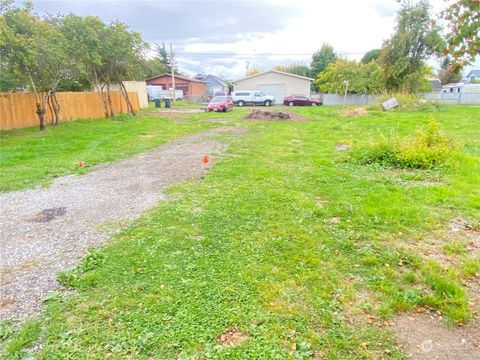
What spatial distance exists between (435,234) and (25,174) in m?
7.28

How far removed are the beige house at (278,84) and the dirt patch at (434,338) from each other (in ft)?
108

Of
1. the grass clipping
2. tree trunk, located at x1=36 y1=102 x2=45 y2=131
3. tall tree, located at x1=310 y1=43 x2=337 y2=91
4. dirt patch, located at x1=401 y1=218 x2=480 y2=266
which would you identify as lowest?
dirt patch, located at x1=401 y1=218 x2=480 y2=266

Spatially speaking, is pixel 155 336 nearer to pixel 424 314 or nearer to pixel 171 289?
pixel 171 289

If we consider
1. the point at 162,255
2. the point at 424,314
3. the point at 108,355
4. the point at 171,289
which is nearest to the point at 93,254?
the point at 162,255

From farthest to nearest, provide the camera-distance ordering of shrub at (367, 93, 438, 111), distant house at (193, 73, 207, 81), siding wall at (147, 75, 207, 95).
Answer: distant house at (193, 73, 207, 81), siding wall at (147, 75, 207, 95), shrub at (367, 93, 438, 111)

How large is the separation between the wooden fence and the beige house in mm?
16487

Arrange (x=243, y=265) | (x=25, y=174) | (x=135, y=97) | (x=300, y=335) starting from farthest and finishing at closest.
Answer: (x=135, y=97) → (x=25, y=174) → (x=243, y=265) → (x=300, y=335)

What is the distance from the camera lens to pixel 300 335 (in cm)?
223

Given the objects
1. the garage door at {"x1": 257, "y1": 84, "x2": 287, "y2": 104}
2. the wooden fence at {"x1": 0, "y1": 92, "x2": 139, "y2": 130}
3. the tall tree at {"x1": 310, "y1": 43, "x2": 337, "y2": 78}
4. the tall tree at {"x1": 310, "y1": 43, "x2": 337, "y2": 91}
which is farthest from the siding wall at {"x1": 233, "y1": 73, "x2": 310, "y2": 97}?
the wooden fence at {"x1": 0, "y1": 92, "x2": 139, "y2": 130}

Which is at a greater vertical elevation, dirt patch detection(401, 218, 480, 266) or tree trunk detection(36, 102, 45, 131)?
tree trunk detection(36, 102, 45, 131)

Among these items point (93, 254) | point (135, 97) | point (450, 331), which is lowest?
point (450, 331)

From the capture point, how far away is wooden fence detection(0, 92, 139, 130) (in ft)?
40.7

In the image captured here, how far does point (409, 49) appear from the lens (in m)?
23.4

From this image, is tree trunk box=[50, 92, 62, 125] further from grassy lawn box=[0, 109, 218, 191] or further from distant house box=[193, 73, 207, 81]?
distant house box=[193, 73, 207, 81]
